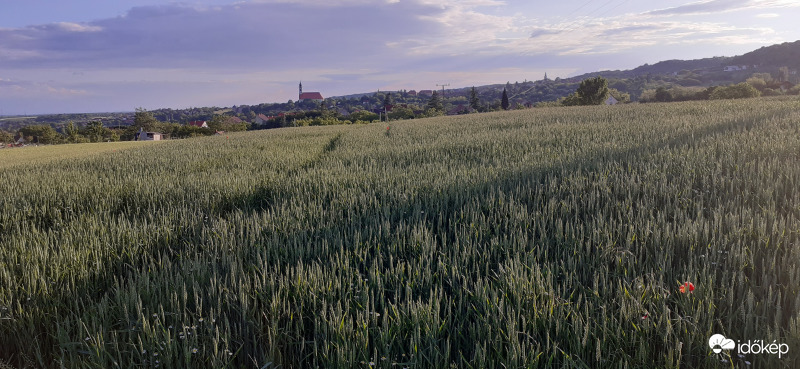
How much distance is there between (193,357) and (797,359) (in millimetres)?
2101

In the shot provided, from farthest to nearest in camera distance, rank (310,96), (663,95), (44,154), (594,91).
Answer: (310,96) → (594,91) → (663,95) → (44,154)

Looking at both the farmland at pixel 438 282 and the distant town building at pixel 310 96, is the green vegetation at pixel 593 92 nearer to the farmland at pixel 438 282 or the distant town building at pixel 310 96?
the farmland at pixel 438 282

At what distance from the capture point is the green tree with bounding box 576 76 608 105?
58500 mm

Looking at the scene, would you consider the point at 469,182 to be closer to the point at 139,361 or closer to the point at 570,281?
the point at 570,281

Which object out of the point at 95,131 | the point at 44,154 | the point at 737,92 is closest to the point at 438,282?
the point at 44,154

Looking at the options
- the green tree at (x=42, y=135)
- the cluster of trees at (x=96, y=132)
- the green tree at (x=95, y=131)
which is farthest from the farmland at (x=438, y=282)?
the green tree at (x=42, y=135)

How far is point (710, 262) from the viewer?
195 cm

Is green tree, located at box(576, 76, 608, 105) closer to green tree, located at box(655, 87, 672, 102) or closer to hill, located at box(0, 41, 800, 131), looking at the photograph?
green tree, located at box(655, 87, 672, 102)

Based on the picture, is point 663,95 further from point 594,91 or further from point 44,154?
point 44,154

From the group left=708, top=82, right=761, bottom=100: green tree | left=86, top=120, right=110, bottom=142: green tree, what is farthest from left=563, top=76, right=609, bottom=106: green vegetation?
left=86, top=120, right=110, bottom=142: green tree

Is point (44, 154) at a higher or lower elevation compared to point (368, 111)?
lower

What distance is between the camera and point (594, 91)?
194ft

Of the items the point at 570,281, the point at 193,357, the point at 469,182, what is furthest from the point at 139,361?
the point at 469,182

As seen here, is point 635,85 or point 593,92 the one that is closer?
point 593,92
